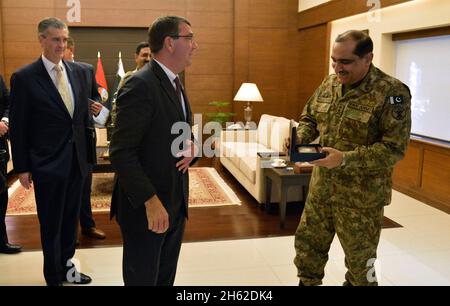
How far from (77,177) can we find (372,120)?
173 cm

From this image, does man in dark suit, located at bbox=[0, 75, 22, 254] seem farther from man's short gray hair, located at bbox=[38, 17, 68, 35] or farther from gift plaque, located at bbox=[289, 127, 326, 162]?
gift plaque, located at bbox=[289, 127, 326, 162]

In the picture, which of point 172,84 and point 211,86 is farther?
point 211,86

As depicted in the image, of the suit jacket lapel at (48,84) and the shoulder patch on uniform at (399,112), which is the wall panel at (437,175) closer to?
the shoulder patch on uniform at (399,112)

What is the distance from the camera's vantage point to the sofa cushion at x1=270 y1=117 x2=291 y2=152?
5430mm

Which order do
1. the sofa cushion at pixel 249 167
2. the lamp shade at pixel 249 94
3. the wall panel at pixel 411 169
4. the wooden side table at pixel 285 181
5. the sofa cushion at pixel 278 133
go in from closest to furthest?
the wooden side table at pixel 285 181
the sofa cushion at pixel 249 167
the wall panel at pixel 411 169
the sofa cushion at pixel 278 133
the lamp shade at pixel 249 94

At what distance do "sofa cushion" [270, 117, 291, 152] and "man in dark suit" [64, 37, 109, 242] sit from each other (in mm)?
2542

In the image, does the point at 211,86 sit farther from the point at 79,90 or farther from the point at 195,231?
the point at 79,90

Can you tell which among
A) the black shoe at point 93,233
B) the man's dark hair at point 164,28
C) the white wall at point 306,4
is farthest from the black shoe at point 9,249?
the white wall at point 306,4

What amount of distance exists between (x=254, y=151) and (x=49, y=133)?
351 centimetres

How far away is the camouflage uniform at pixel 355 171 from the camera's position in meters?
2.00

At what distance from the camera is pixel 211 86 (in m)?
8.08

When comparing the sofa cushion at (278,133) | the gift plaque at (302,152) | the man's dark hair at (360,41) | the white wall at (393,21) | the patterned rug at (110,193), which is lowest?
the patterned rug at (110,193)

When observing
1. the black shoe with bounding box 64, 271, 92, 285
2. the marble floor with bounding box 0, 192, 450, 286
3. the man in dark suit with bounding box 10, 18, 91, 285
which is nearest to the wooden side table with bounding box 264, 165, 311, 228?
the marble floor with bounding box 0, 192, 450, 286
